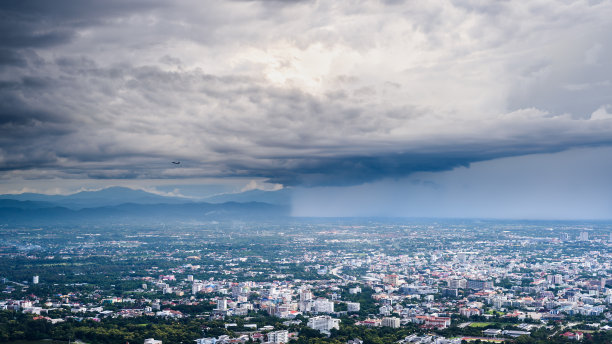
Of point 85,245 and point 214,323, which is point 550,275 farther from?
point 85,245

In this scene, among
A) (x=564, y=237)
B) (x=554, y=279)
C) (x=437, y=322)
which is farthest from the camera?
(x=564, y=237)

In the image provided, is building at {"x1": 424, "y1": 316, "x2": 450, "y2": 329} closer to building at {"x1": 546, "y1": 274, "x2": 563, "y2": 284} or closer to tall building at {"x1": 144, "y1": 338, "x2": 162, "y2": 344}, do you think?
tall building at {"x1": 144, "y1": 338, "x2": 162, "y2": 344}

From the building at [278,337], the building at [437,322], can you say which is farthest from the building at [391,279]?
the building at [278,337]

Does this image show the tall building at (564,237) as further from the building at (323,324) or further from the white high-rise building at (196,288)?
the building at (323,324)

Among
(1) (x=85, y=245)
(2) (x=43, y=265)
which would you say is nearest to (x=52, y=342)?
(2) (x=43, y=265)

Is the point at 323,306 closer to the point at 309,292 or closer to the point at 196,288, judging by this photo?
the point at 309,292

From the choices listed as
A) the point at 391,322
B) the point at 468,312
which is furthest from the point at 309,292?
the point at 468,312

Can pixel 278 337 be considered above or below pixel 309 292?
below
